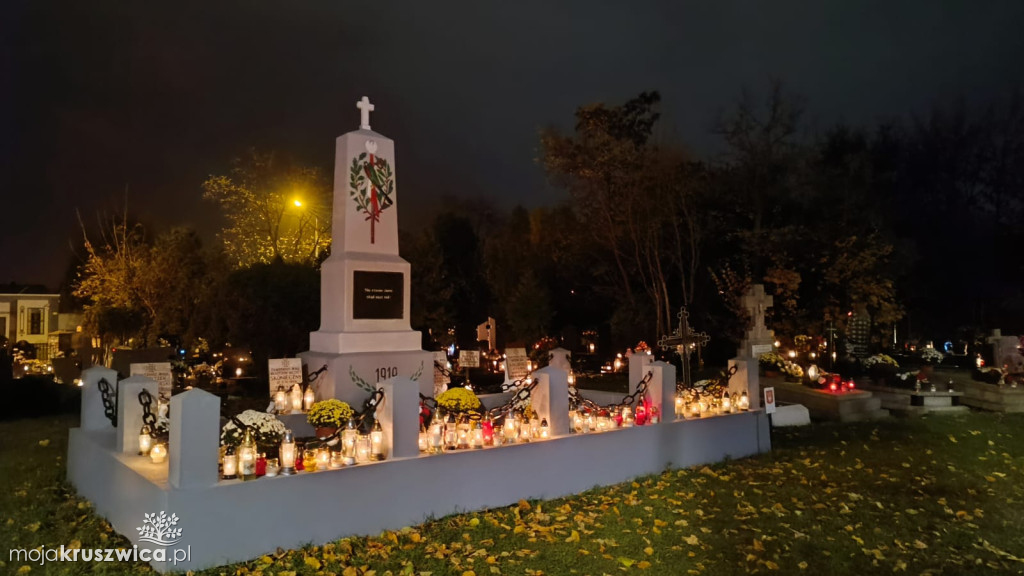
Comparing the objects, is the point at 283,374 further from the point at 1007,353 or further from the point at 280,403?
the point at 1007,353

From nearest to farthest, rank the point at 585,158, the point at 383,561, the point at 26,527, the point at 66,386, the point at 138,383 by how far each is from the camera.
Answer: the point at 383,561, the point at 26,527, the point at 138,383, the point at 66,386, the point at 585,158

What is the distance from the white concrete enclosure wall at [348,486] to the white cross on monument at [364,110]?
16.6ft

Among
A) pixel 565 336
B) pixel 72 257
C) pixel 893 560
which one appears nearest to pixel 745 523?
pixel 893 560

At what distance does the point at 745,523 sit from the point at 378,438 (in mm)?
3542

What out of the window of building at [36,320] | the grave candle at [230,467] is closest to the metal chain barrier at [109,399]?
the grave candle at [230,467]

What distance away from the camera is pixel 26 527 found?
5.83 m

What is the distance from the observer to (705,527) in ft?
19.8

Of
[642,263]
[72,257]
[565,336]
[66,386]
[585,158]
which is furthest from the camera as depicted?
[72,257]

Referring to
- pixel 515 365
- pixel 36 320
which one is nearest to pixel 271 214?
pixel 515 365

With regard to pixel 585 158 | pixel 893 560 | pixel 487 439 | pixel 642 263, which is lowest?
pixel 893 560

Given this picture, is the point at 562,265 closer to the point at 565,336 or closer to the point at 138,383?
the point at 565,336

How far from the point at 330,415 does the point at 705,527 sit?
3.84 metres

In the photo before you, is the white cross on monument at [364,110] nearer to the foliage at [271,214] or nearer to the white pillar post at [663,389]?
the white pillar post at [663,389]

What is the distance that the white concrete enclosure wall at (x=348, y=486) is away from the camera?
5.00 m
